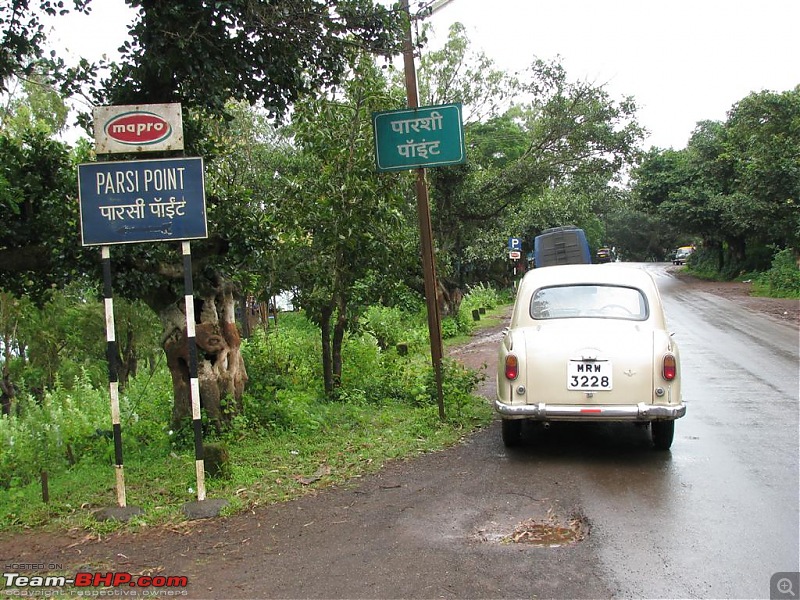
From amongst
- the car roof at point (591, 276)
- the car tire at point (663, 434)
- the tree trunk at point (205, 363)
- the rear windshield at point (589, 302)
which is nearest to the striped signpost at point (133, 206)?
the tree trunk at point (205, 363)

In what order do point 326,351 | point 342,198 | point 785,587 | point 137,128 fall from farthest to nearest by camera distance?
point 326,351 → point 342,198 → point 137,128 → point 785,587

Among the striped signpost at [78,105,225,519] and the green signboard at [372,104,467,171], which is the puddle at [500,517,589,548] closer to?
the striped signpost at [78,105,225,519]

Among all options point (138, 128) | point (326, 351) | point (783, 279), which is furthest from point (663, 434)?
point (783, 279)

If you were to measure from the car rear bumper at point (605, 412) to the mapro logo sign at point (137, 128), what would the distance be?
405cm

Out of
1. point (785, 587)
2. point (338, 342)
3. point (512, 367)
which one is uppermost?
point (338, 342)

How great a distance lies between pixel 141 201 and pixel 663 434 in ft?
17.5

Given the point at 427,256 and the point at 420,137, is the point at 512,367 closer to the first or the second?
the point at 427,256

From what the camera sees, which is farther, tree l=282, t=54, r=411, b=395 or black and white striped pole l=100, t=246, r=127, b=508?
tree l=282, t=54, r=411, b=395

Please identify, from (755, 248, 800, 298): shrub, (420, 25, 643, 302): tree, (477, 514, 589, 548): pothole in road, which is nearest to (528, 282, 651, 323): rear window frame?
(477, 514, 589, 548): pothole in road

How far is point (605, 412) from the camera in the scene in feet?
20.9

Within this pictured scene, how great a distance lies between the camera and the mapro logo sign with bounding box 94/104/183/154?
5.88m

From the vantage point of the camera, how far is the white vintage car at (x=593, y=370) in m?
6.40

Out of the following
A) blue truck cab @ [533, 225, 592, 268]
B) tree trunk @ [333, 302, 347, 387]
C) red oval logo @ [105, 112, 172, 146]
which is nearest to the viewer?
red oval logo @ [105, 112, 172, 146]

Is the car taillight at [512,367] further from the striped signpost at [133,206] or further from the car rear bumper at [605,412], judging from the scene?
the striped signpost at [133,206]
